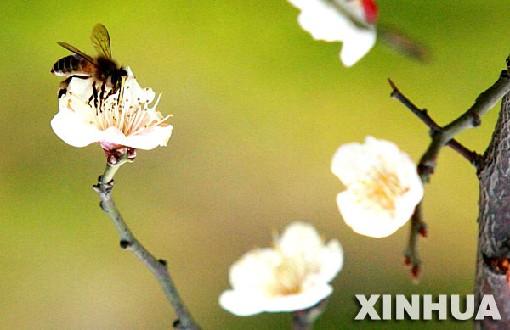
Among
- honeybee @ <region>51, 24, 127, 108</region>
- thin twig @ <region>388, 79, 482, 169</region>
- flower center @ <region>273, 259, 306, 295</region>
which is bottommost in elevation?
flower center @ <region>273, 259, 306, 295</region>

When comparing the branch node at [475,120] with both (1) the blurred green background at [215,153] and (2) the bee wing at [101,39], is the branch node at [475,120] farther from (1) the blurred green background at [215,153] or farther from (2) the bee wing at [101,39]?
(1) the blurred green background at [215,153]

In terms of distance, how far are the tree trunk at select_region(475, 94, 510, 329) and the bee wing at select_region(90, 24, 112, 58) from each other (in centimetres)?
34

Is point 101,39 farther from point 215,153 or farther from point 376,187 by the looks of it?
point 215,153

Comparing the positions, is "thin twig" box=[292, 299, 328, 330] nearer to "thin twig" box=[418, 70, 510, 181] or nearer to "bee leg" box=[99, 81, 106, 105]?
"thin twig" box=[418, 70, 510, 181]

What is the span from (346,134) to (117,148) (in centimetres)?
70

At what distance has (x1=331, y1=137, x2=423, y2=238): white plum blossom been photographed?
469mm

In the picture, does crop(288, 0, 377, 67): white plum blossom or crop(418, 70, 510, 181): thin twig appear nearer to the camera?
crop(288, 0, 377, 67): white plum blossom

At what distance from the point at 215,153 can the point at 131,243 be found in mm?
690

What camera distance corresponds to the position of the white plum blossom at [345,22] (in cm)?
35

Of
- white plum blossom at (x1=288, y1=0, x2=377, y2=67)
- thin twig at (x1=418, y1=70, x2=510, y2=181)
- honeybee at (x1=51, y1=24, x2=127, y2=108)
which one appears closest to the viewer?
white plum blossom at (x1=288, y1=0, x2=377, y2=67)

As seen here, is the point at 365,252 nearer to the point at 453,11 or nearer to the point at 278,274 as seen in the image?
the point at 453,11

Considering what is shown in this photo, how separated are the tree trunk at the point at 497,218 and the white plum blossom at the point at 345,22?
0.11 metres

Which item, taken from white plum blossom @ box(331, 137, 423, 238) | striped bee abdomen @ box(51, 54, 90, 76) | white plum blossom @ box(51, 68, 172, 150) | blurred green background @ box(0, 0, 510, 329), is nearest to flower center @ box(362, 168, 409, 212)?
white plum blossom @ box(331, 137, 423, 238)

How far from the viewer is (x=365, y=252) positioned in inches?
44.6
